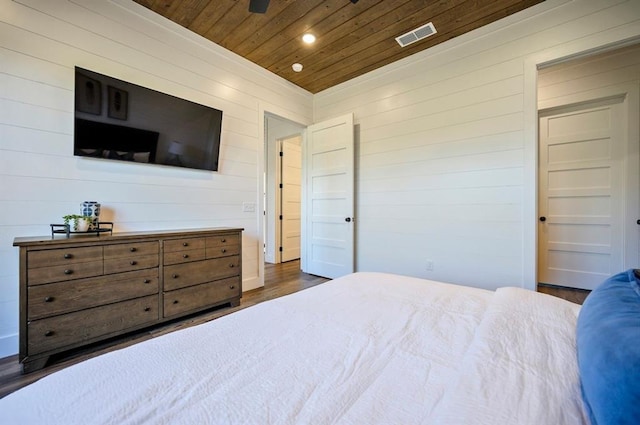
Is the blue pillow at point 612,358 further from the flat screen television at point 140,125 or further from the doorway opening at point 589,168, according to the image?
the doorway opening at point 589,168

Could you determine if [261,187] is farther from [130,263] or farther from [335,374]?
[335,374]

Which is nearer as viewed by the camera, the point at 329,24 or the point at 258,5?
the point at 258,5

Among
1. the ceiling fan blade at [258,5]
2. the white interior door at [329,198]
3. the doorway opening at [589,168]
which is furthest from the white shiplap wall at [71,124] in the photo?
the doorway opening at [589,168]

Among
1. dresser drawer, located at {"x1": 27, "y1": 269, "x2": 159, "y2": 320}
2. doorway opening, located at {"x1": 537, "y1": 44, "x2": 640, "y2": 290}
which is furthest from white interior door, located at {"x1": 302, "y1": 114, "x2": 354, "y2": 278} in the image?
doorway opening, located at {"x1": 537, "y1": 44, "x2": 640, "y2": 290}

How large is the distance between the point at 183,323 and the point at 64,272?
0.98 metres

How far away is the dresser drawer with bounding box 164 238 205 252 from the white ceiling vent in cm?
293

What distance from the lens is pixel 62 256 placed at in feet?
5.83

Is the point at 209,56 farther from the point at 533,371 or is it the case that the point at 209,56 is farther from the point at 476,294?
the point at 533,371

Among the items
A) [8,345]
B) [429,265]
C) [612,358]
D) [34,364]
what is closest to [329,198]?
[429,265]

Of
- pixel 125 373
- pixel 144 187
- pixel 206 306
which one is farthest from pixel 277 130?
pixel 125 373

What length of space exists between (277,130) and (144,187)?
2896 millimetres

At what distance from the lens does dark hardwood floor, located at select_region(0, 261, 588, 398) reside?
65.8 inches

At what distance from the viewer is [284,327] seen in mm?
1044

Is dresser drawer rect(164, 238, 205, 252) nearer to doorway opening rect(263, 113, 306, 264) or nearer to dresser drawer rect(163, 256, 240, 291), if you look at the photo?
dresser drawer rect(163, 256, 240, 291)
